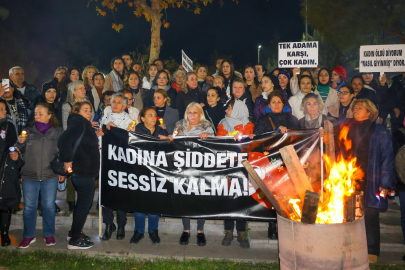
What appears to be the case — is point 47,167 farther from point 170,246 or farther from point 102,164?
point 170,246

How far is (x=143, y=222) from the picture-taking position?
5.52 meters

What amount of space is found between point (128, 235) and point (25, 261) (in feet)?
5.00

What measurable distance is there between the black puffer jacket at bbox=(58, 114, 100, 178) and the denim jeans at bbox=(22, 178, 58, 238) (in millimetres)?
557

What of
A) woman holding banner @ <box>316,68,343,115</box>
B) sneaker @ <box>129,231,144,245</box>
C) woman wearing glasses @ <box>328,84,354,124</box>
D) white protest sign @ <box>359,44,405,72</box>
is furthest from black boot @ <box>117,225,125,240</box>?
white protest sign @ <box>359,44,405,72</box>

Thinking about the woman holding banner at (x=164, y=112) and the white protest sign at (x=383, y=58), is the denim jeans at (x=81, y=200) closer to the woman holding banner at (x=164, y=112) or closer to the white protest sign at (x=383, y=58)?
the woman holding banner at (x=164, y=112)

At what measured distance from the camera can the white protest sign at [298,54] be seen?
7.93 metres

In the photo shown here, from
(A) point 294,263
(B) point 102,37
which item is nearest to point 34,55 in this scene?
(B) point 102,37

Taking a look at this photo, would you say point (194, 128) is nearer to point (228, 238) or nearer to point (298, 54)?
point (228, 238)

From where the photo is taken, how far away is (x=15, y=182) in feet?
16.9

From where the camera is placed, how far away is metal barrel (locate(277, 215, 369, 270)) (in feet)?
10.5

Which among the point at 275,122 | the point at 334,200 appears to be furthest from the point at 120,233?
the point at 334,200

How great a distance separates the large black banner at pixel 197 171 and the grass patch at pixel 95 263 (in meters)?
0.68

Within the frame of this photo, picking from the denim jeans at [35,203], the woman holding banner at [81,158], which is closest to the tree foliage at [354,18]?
the woman holding banner at [81,158]

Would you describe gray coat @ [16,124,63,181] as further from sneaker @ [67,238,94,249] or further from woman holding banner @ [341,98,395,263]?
woman holding banner @ [341,98,395,263]
